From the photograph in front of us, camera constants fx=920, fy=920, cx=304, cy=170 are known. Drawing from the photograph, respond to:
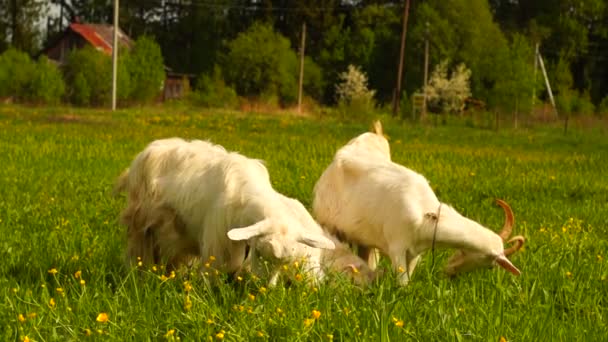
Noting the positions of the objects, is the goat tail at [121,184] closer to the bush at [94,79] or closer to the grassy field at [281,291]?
the grassy field at [281,291]

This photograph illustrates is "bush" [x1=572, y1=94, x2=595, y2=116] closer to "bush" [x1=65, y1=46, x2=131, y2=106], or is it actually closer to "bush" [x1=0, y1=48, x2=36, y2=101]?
"bush" [x1=65, y1=46, x2=131, y2=106]

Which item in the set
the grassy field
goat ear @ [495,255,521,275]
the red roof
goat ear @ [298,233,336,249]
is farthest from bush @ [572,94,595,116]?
goat ear @ [298,233,336,249]

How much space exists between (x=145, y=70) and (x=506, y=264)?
4832 centimetres

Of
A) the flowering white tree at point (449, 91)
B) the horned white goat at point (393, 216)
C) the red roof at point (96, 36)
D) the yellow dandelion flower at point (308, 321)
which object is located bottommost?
the flowering white tree at point (449, 91)

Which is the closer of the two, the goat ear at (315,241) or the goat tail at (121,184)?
the goat ear at (315,241)

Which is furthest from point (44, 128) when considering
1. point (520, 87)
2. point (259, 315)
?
point (520, 87)

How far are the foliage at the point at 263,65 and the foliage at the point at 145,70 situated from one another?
7.99 m

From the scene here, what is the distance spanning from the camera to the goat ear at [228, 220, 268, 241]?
446 cm

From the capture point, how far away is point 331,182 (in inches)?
259

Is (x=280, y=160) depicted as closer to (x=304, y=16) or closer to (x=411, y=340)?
(x=411, y=340)

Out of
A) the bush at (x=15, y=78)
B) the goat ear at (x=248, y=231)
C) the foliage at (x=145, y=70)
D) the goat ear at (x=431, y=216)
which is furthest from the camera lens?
the foliage at (x=145, y=70)

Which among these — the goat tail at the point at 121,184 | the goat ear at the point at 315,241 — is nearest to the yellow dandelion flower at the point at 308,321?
the goat ear at the point at 315,241

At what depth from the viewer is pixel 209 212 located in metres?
5.21

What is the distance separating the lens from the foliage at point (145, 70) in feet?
169
